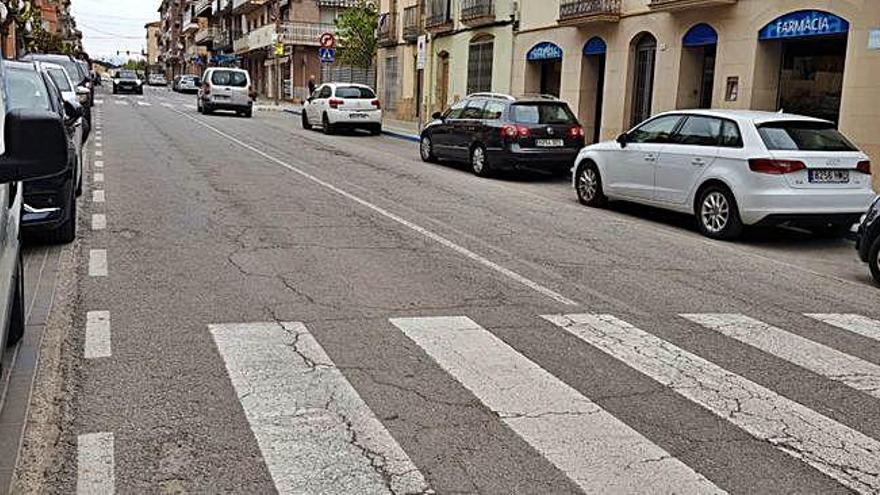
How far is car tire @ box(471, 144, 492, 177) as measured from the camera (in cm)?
1714

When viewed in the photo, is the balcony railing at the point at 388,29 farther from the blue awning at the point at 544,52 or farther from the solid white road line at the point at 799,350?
the solid white road line at the point at 799,350

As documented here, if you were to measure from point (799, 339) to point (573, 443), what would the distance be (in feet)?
9.22

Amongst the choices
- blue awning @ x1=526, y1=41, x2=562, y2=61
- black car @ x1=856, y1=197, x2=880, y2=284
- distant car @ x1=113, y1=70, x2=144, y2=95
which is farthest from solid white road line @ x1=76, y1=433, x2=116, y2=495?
distant car @ x1=113, y1=70, x2=144, y2=95

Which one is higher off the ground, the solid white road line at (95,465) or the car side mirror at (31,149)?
the car side mirror at (31,149)

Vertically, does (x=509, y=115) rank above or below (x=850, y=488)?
above

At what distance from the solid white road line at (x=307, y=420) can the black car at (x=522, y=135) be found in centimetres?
1111

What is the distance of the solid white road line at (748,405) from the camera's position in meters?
4.16

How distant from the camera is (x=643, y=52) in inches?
861

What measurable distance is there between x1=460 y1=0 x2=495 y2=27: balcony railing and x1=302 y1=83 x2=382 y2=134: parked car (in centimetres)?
423

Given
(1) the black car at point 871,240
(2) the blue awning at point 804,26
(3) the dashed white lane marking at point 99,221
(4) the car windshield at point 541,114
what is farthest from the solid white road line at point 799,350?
(2) the blue awning at point 804,26

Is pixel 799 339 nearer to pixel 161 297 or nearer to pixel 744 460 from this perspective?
pixel 744 460

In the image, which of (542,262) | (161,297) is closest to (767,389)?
(542,262)

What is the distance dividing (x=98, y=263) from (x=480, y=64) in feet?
77.4

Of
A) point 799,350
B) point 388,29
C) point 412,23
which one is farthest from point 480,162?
point 388,29
